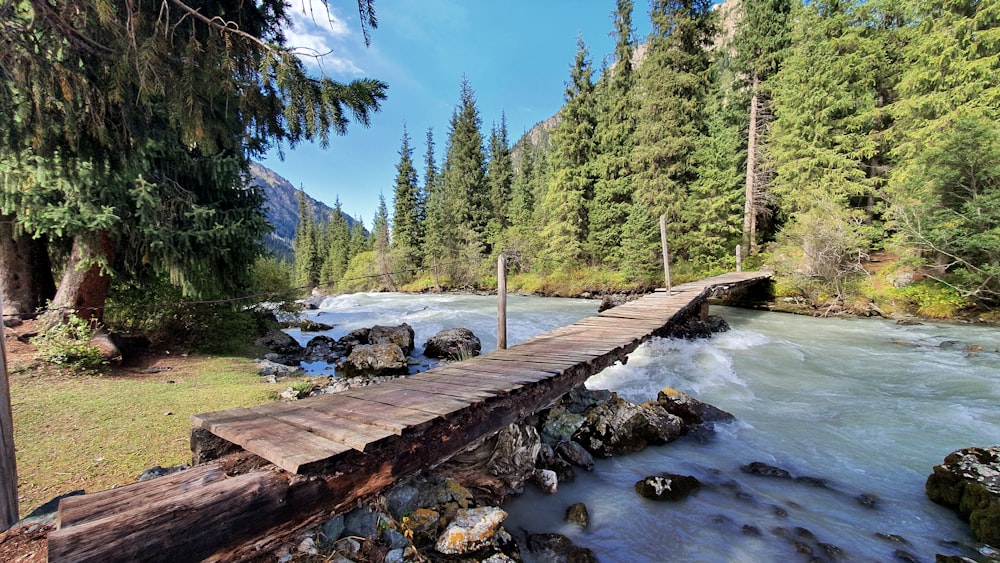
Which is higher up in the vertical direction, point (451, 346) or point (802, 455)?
point (451, 346)

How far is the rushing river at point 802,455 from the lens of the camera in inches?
131

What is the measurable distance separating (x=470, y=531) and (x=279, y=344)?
9.13 meters

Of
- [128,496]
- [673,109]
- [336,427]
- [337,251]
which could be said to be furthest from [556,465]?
[337,251]

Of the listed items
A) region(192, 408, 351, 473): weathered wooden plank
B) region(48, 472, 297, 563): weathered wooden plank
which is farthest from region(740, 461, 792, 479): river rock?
region(48, 472, 297, 563): weathered wooden plank

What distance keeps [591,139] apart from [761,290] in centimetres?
1360

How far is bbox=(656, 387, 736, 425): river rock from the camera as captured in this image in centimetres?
559

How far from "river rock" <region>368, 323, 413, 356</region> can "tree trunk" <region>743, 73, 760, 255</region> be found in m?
19.9

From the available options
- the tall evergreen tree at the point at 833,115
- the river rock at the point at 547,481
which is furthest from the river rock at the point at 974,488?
the tall evergreen tree at the point at 833,115

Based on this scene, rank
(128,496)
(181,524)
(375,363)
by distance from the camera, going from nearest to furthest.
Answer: (181,524)
(128,496)
(375,363)

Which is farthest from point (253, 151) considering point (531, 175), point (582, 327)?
point (531, 175)

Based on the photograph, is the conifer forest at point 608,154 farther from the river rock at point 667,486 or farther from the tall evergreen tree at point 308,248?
the tall evergreen tree at point 308,248

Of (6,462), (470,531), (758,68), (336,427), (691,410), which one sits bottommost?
(691,410)

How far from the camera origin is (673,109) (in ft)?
67.7

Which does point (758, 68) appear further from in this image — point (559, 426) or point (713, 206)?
point (559, 426)
